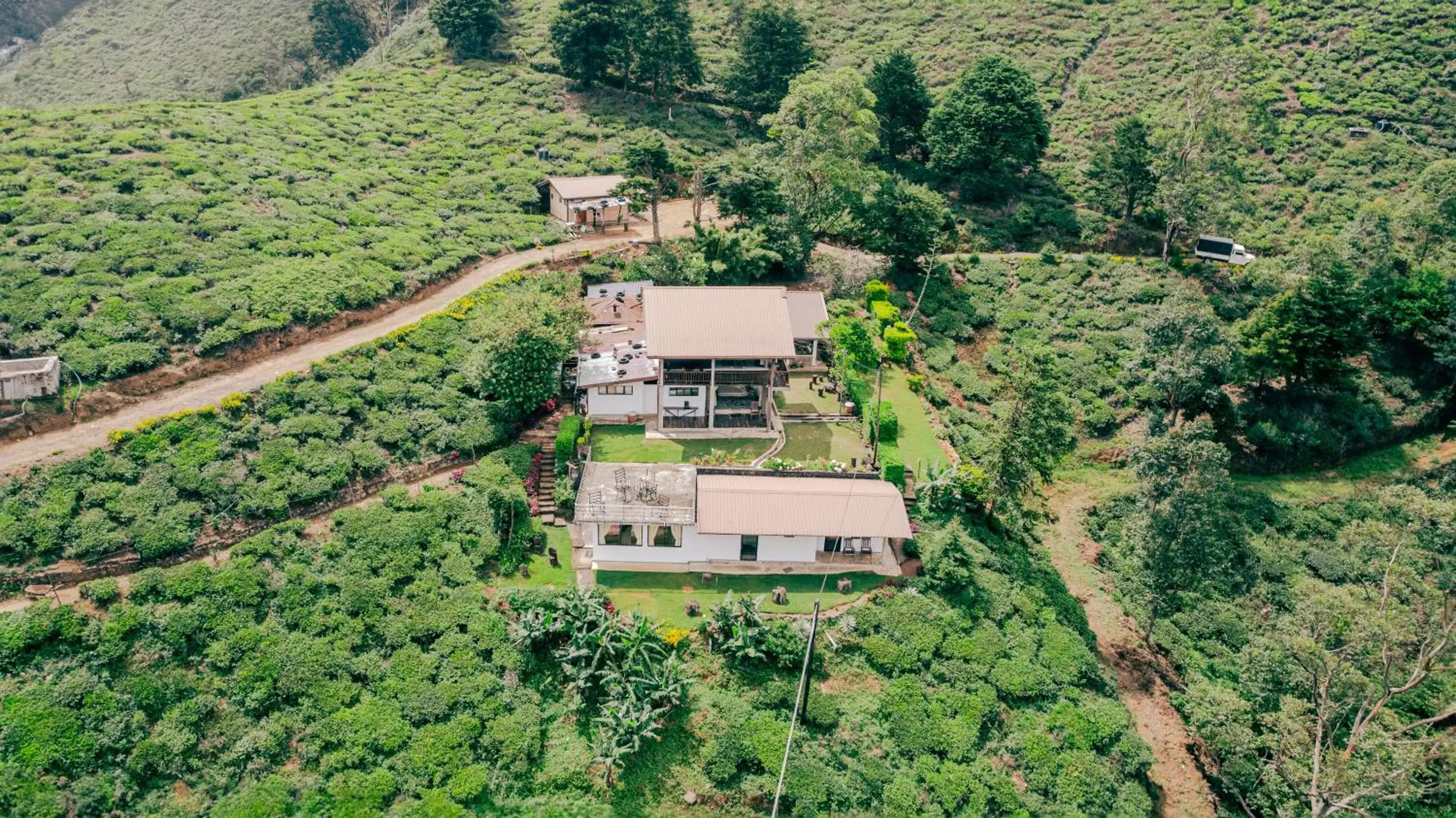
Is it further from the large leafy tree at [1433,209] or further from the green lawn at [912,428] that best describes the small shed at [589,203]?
the large leafy tree at [1433,209]

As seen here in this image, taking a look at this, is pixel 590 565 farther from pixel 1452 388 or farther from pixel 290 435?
pixel 1452 388

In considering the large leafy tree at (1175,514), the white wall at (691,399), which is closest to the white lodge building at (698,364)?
the white wall at (691,399)

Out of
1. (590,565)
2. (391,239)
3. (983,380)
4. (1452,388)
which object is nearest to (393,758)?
(590,565)

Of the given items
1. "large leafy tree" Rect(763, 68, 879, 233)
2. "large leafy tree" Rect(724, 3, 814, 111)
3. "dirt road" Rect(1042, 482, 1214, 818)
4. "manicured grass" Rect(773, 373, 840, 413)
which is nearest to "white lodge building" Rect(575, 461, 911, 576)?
"manicured grass" Rect(773, 373, 840, 413)

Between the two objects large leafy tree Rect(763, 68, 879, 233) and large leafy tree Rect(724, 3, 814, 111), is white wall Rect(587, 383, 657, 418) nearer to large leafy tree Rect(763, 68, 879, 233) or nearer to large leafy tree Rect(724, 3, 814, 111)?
large leafy tree Rect(763, 68, 879, 233)

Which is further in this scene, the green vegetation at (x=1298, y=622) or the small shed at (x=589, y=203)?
the small shed at (x=589, y=203)

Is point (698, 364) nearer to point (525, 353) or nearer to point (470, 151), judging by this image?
point (525, 353)
